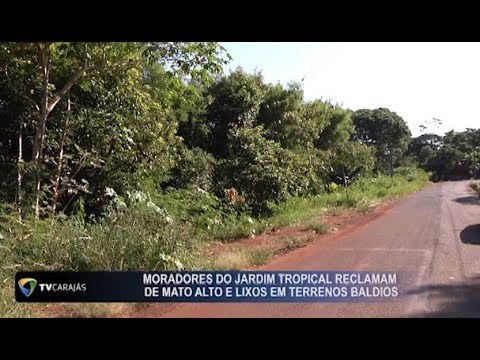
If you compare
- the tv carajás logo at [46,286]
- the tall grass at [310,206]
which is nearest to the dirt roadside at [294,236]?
the tall grass at [310,206]

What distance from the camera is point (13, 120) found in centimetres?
677

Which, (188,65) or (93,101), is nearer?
(188,65)

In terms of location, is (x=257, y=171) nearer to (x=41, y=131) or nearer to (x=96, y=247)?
(x=41, y=131)

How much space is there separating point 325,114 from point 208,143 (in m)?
7.20

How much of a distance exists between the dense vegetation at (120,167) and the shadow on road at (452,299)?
254 centimetres

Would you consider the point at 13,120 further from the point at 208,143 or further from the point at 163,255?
the point at 208,143

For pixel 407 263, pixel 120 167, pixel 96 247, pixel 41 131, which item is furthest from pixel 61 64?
pixel 407 263

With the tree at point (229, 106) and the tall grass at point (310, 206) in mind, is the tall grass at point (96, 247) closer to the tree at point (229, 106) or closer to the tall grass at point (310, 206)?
the tall grass at point (310, 206)

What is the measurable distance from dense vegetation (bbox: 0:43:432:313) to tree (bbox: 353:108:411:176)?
51.4 ft

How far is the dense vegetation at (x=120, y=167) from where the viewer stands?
5.40m
